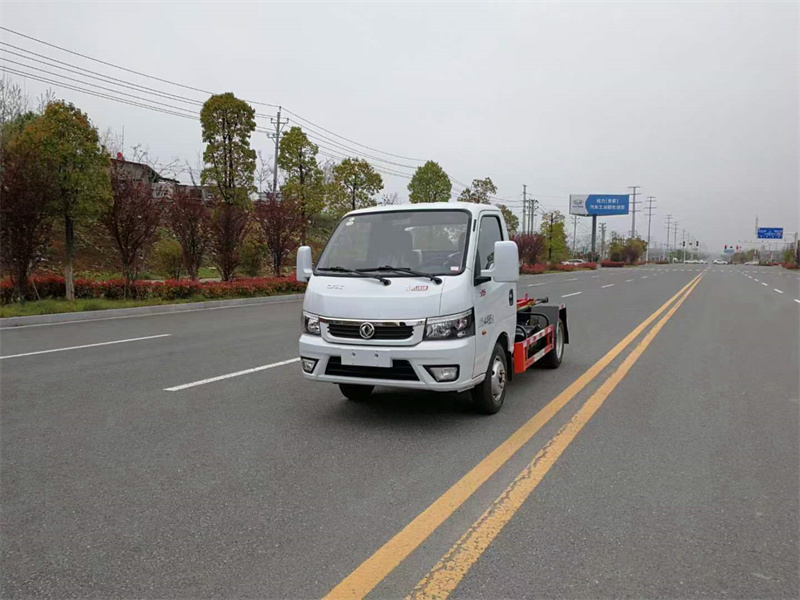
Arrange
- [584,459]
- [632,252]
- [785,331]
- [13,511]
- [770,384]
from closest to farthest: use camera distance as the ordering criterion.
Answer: [13,511]
[584,459]
[770,384]
[785,331]
[632,252]

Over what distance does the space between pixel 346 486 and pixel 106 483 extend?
1.66 meters

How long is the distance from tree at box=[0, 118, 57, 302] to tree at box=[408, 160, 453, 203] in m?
26.0

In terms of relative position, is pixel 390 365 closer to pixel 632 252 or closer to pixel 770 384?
pixel 770 384

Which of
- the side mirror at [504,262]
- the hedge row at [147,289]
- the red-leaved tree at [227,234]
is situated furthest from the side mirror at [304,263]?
the red-leaved tree at [227,234]

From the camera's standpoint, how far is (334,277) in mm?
5180

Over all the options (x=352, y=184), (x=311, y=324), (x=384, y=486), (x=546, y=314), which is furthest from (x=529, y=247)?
(x=384, y=486)

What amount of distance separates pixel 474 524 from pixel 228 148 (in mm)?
22106

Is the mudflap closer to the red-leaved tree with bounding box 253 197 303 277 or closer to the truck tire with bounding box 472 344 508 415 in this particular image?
the truck tire with bounding box 472 344 508 415

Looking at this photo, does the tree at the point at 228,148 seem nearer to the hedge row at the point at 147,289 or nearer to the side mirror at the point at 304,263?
the hedge row at the point at 147,289

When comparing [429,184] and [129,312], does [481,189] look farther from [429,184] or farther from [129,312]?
[129,312]

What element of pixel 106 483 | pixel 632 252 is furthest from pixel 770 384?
pixel 632 252

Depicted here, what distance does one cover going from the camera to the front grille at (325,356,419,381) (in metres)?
4.64

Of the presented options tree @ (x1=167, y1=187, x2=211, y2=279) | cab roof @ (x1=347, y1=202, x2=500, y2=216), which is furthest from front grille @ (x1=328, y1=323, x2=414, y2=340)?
tree @ (x1=167, y1=187, x2=211, y2=279)

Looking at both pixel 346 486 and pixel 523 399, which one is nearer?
pixel 346 486
